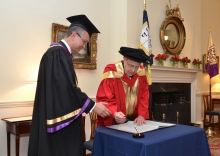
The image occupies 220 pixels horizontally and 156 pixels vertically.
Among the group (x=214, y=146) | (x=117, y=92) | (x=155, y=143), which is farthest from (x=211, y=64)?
(x=155, y=143)

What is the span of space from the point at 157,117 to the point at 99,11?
2901 millimetres

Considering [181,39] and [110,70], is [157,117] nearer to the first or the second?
[181,39]

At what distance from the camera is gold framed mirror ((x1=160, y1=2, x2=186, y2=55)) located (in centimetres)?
593

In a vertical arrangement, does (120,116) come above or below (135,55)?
below

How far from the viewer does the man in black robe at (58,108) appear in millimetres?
1981

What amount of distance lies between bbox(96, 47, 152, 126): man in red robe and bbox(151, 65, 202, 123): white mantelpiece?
8.56ft

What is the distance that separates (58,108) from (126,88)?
45.1 inches

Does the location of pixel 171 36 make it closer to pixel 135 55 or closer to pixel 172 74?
pixel 172 74

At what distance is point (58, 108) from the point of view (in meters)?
1.98

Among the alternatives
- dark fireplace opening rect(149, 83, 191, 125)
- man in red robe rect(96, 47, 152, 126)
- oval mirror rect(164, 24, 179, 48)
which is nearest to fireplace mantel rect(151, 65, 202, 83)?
dark fireplace opening rect(149, 83, 191, 125)

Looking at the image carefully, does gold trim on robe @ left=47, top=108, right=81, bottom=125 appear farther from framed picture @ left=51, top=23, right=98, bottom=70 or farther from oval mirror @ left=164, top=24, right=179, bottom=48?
oval mirror @ left=164, top=24, right=179, bottom=48

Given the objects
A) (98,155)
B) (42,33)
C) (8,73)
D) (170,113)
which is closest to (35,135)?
(98,155)

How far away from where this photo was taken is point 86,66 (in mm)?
4730

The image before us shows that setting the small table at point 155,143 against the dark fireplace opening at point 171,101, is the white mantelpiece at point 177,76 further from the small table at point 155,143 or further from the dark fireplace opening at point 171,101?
the small table at point 155,143
